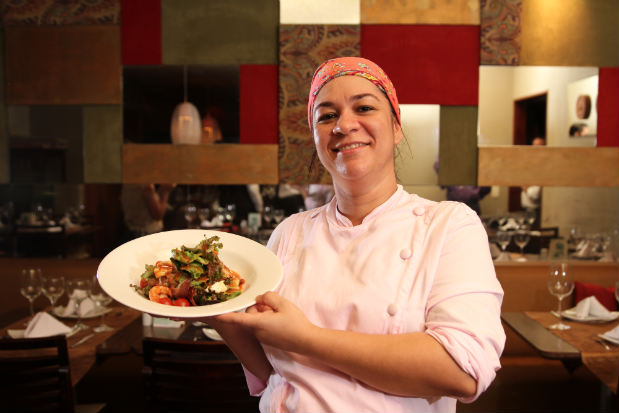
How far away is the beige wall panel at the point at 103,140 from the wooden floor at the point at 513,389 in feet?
4.63

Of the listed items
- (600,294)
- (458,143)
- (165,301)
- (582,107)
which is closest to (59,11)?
(458,143)

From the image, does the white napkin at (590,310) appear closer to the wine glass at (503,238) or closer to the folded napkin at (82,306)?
the wine glass at (503,238)

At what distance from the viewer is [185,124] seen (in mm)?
3488

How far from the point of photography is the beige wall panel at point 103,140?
3.54 meters

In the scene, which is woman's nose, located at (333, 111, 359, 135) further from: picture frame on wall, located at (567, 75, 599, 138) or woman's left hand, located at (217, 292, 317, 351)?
picture frame on wall, located at (567, 75, 599, 138)

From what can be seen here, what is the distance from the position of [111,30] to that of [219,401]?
2872 mm

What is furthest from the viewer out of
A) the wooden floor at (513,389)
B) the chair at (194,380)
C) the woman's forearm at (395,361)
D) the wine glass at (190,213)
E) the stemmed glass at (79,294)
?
the wine glass at (190,213)

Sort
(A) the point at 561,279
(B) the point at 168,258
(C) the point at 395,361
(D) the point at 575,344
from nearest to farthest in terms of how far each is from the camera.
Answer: (C) the point at 395,361, (B) the point at 168,258, (D) the point at 575,344, (A) the point at 561,279

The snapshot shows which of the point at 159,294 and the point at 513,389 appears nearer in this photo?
the point at 159,294

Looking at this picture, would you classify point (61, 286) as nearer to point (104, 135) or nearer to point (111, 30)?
point (104, 135)

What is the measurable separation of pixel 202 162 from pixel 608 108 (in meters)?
3.08

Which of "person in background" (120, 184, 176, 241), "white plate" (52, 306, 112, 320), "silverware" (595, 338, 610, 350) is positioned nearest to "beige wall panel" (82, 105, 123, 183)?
"person in background" (120, 184, 176, 241)

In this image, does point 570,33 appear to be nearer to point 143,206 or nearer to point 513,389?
point 513,389

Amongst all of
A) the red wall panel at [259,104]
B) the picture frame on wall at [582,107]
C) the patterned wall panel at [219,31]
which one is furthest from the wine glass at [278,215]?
the picture frame on wall at [582,107]
